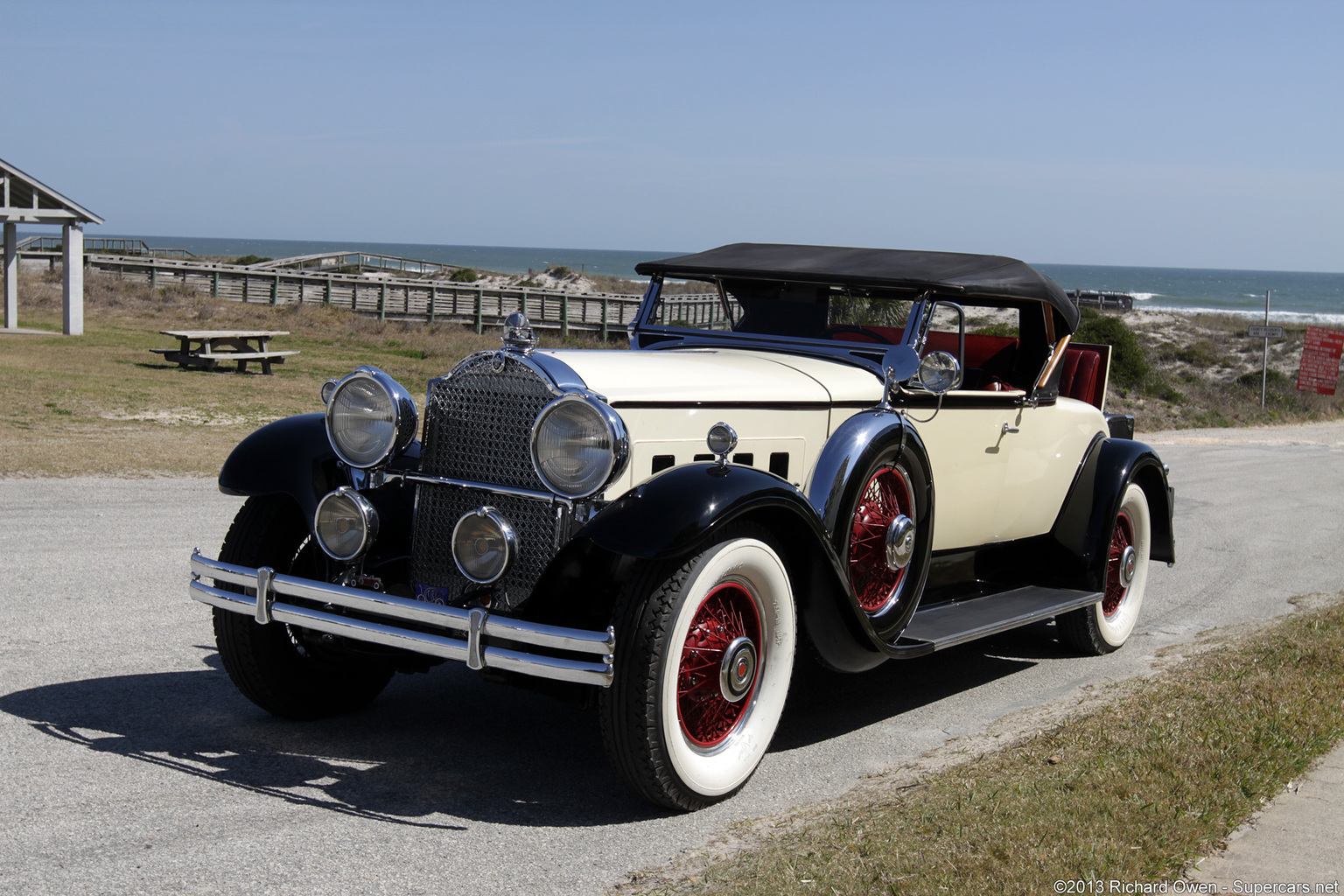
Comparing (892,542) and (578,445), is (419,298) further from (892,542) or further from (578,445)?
(578,445)

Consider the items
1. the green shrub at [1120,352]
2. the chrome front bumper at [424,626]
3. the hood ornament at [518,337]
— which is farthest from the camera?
the green shrub at [1120,352]

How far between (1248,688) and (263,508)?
400 centimetres

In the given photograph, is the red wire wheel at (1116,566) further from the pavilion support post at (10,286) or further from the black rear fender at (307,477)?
the pavilion support post at (10,286)

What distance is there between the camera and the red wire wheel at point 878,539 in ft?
15.1

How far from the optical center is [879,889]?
303cm

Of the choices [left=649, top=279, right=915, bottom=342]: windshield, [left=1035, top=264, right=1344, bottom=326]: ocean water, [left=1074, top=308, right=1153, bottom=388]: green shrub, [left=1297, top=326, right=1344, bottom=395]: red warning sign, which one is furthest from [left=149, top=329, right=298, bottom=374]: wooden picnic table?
[left=1035, top=264, right=1344, bottom=326]: ocean water

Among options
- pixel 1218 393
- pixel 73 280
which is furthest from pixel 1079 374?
pixel 73 280

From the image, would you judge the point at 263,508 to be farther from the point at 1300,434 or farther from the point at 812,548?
the point at 1300,434

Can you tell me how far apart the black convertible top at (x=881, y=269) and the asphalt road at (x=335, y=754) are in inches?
72.0

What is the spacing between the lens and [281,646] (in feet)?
14.5

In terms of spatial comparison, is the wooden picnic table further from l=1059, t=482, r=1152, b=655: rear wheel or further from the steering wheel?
l=1059, t=482, r=1152, b=655: rear wheel

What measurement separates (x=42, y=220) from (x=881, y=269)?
23044 mm

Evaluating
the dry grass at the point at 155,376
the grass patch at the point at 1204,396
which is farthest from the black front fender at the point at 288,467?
the grass patch at the point at 1204,396

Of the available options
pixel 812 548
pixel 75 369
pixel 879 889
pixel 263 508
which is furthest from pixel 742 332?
pixel 75 369
